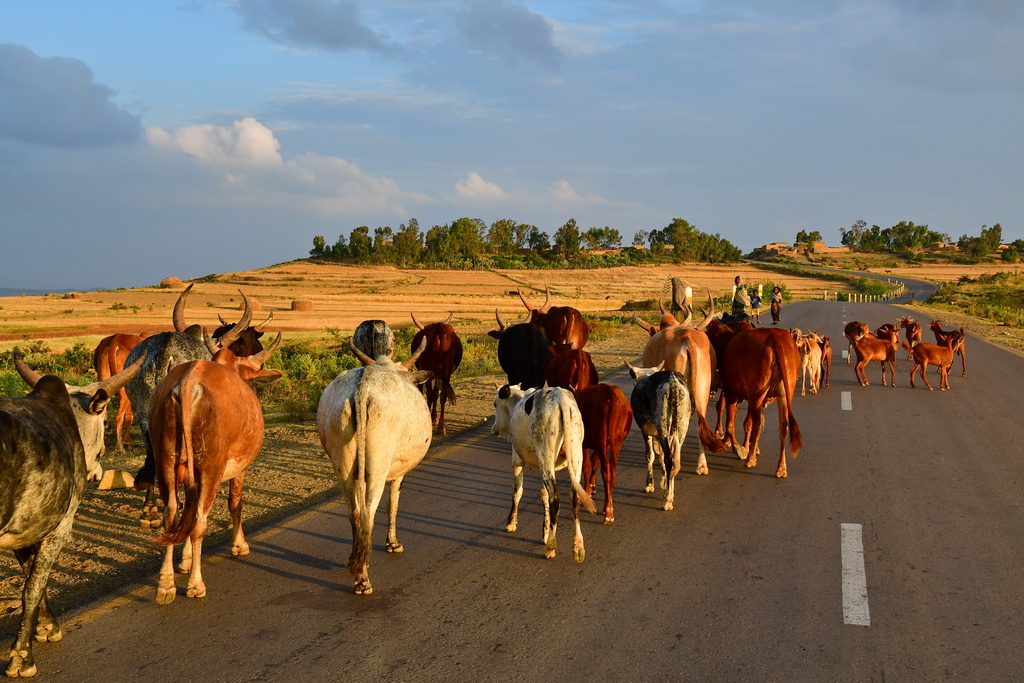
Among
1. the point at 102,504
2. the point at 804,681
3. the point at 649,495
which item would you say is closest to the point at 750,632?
the point at 804,681

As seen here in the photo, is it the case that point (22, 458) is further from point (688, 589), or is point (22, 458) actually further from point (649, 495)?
point (649, 495)

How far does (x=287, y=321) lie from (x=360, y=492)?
3860cm

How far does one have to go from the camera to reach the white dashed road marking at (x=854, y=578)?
588 cm

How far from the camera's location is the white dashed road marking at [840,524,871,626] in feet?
19.3

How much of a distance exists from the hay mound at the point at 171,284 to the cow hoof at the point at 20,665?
82.9 meters

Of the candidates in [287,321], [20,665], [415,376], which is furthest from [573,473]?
[287,321]

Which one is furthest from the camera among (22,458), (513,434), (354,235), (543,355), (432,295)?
(354,235)

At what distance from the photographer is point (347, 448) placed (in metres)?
6.34

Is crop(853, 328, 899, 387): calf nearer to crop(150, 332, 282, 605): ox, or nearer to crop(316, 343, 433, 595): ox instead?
crop(316, 343, 433, 595): ox

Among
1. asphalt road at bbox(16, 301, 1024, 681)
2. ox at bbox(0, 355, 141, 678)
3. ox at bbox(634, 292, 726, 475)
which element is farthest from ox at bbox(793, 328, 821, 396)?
ox at bbox(0, 355, 141, 678)

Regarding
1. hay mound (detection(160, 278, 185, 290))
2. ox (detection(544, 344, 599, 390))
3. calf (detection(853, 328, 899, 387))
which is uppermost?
ox (detection(544, 344, 599, 390))

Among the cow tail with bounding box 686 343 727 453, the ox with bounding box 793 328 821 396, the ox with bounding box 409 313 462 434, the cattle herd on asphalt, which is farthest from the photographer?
the ox with bounding box 793 328 821 396

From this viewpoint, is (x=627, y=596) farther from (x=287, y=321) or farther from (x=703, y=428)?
(x=287, y=321)

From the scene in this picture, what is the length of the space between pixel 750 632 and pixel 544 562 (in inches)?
75.7
